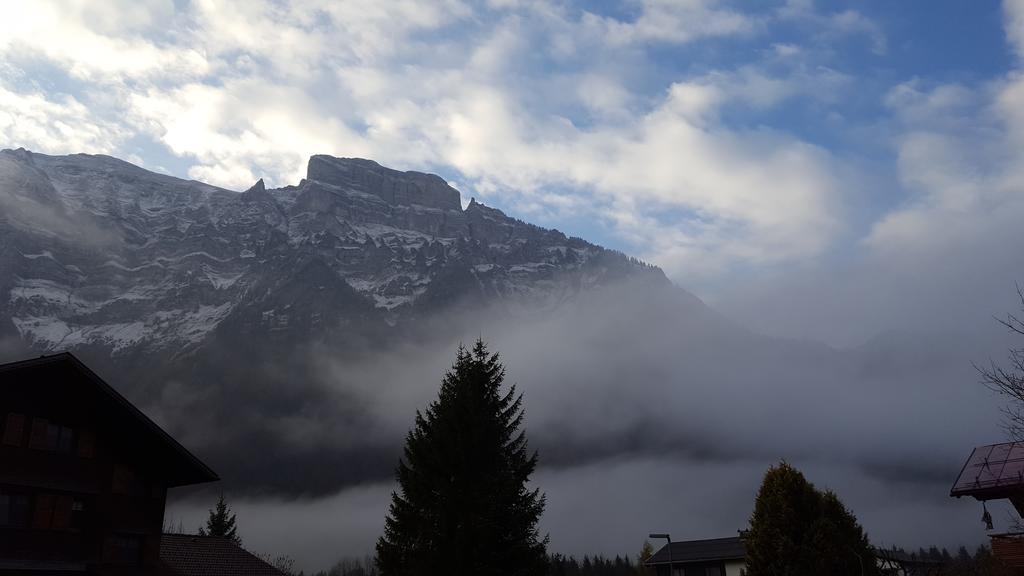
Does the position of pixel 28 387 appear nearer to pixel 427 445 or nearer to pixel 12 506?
pixel 12 506

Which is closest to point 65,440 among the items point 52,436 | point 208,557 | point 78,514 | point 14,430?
point 52,436

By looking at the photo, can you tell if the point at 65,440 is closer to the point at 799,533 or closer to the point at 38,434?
the point at 38,434

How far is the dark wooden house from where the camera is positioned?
30.6m

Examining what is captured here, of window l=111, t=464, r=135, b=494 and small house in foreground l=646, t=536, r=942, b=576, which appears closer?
window l=111, t=464, r=135, b=494

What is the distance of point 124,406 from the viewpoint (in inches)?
1331

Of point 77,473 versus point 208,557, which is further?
point 208,557

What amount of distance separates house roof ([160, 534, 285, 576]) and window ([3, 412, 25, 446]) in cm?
1550

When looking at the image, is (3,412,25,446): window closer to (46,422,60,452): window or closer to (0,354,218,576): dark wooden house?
(0,354,218,576): dark wooden house

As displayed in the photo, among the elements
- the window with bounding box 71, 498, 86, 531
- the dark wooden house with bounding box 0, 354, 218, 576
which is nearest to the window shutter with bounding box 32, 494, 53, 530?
the dark wooden house with bounding box 0, 354, 218, 576

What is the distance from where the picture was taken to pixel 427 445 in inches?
1286

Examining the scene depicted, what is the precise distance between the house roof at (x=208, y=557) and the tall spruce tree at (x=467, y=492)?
1872 centimetres

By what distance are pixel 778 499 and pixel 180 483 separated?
96.2ft

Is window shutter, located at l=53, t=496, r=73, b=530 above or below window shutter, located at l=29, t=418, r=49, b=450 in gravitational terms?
below

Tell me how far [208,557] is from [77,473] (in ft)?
52.3
